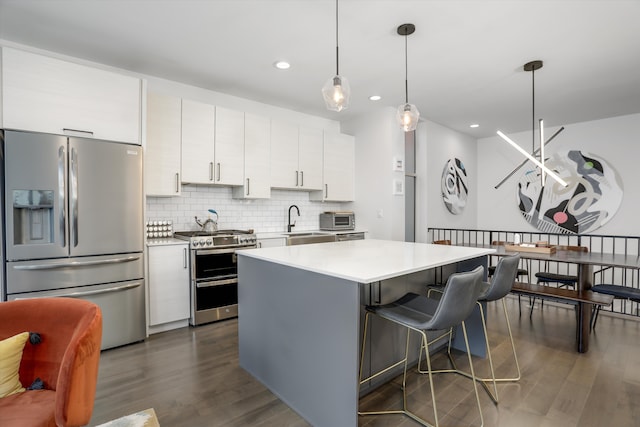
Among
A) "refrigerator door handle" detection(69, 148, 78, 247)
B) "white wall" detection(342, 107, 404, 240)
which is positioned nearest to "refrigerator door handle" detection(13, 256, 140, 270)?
"refrigerator door handle" detection(69, 148, 78, 247)

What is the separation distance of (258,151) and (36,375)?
315 cm

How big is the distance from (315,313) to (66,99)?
2.68 m

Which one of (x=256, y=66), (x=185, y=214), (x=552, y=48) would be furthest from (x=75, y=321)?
(x=552, y=48)

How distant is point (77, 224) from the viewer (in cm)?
270

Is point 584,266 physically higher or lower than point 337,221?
lower

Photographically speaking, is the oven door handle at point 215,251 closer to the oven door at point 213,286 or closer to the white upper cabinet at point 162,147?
the oven door at point 213,286

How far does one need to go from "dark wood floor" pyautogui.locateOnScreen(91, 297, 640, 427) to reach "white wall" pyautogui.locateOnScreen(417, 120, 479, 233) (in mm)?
3003

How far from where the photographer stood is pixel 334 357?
1.78 meters

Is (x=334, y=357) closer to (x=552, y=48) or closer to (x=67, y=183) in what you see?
(x=67, y=183)

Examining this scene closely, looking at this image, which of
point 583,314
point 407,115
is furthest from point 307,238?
point 583,314

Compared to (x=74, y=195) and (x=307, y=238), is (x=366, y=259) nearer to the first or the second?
(x=307, y=238)

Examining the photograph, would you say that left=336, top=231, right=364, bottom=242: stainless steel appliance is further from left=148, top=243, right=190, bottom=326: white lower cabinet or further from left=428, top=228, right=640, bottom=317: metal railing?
left=148, top=243, right=190, bottom=326: white lower cabinet

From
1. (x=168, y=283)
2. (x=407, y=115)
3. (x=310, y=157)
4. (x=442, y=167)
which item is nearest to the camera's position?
(x=407, y=115)

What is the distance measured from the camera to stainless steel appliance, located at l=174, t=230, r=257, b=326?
136 inches
